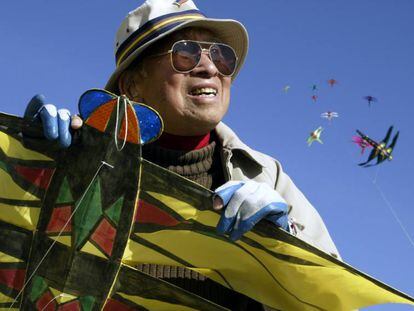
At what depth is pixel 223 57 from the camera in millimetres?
3932

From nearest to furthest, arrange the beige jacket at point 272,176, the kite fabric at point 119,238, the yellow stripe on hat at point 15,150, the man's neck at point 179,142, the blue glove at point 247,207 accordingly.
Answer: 1. the blue glove at point 247,207
2. the kite fabric at point 119,238
3. the yellow stripe on hat at point 15,150
4. the beige jacket at point 272,176
5. the man's neck at point 179,142

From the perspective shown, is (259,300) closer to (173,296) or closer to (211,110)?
(173,296)

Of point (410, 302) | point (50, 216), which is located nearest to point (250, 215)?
point (410, 302)

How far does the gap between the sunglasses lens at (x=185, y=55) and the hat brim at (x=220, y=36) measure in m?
0.09

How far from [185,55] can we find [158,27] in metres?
0.23

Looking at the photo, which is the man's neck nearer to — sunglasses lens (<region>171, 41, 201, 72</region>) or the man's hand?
sunglasses lens (<region>171, 41, 201, 72</region>)

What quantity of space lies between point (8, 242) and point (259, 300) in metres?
1.15

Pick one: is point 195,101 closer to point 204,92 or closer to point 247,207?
point 204,92

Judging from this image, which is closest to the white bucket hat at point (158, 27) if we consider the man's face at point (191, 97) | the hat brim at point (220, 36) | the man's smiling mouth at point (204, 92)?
the hat brim at point (220, 36)

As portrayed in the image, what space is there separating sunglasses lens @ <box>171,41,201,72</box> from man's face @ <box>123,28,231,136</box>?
0.09 feet

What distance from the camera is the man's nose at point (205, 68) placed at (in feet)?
12.6

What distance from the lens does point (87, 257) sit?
3.41 m

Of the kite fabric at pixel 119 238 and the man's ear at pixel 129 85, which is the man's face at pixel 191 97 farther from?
the kite fabric at pixel 119 238

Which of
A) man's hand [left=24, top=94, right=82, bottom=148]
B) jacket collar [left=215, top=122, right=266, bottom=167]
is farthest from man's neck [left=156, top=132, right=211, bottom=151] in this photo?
man's hand [left=24, top=94, right=82, bottom=148]
